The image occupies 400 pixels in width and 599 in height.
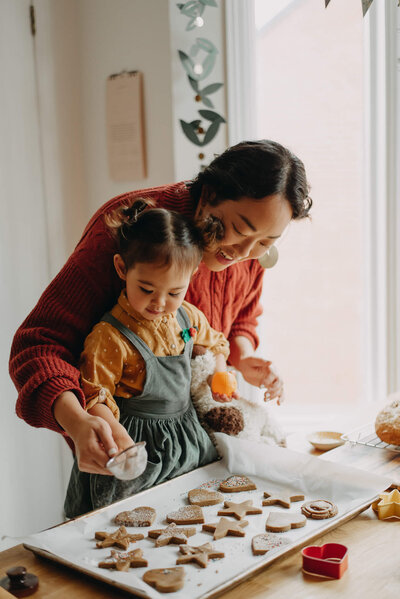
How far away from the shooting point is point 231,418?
138cm

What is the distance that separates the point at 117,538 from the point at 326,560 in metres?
0.33

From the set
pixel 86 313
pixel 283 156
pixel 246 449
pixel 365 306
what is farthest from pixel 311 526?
pixel 365 306

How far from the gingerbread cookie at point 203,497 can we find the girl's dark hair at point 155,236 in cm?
42

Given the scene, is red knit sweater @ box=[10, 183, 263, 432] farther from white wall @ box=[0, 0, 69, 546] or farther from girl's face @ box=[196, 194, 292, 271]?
white wall @ box=[0, 0, 69, 546]

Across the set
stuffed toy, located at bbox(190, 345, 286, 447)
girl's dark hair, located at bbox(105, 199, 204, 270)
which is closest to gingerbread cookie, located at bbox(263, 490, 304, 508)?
stuffed toy, located at bbox(190, 345, 286, 447)

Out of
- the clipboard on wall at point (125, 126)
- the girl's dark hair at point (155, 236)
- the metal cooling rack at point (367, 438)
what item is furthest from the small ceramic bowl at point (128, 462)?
the clipboard on wall at point (125, 126)

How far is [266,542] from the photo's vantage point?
100cm

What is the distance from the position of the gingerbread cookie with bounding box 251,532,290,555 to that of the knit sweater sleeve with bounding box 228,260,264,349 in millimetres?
687

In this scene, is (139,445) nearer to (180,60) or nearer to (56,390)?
(56,390)

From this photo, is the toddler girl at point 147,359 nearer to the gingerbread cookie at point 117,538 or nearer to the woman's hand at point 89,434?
the woman's hand at point 89,434

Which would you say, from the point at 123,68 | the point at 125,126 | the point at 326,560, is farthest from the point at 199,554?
the point at 123,68

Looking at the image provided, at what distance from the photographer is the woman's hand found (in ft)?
3.30

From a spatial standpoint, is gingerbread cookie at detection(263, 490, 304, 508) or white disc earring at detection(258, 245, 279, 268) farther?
white disc earring at detection(258, 245, 279, 268)

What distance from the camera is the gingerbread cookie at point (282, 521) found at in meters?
1.05
